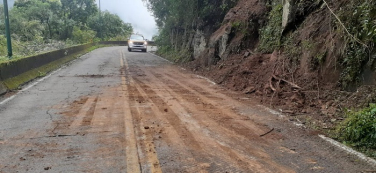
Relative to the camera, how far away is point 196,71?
14.7m

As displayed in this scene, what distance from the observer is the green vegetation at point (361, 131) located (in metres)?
4.56

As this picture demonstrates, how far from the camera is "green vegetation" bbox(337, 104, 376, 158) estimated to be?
4555 mm

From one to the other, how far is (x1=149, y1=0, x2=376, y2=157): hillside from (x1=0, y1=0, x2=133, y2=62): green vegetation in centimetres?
1170

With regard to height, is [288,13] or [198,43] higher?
[288,13]

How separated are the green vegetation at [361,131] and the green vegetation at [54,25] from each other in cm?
1674

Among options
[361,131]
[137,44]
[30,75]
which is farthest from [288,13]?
[137,44]

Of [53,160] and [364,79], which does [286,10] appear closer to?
[364,79]

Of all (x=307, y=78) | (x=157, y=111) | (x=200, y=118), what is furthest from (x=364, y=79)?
(x=157, y=111)

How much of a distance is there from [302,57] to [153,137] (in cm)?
561

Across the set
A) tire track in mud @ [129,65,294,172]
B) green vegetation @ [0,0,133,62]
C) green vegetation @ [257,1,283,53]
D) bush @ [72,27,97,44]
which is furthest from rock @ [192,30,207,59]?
bush @ [72,27,97,44]

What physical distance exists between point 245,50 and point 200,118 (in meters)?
7.42

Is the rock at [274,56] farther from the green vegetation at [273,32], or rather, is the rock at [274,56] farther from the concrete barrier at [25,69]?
the concrete barrier at [25,69]

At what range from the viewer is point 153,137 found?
15.9ft

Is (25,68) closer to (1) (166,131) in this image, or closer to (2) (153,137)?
(1) (166,131)
